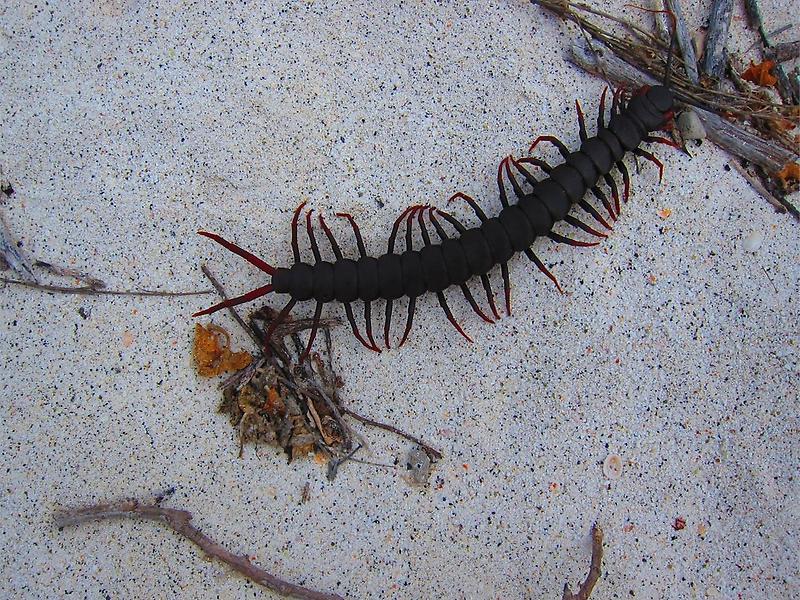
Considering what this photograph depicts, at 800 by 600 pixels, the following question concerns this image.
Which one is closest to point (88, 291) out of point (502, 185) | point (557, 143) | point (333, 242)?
point (333, 242)

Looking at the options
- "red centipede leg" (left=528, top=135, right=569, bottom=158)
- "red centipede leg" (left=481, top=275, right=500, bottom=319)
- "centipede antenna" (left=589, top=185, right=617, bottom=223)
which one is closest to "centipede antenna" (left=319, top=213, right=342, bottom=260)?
"red centipede leg" (left=481, top=275, right=500, bottom=319)

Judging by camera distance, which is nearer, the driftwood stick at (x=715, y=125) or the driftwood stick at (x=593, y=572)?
the driftwood stick at (x=593, y=572)

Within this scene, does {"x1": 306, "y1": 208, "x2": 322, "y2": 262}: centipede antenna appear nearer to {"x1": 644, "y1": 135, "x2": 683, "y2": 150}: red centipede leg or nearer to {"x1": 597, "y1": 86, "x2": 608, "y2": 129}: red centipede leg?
{"x1": 597, "y1": 86, "x2": 608, "y2": 129}: red centipede leg

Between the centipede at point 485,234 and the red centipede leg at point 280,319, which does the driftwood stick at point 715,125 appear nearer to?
the centipede at point 485,234

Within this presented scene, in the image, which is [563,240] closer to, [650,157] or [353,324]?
[650,157]

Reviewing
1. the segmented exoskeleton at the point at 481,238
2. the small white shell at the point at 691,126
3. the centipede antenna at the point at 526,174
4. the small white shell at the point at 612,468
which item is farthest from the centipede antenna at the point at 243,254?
→ the small white shell at the point at 691,126

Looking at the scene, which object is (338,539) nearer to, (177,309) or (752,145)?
(177,309)
